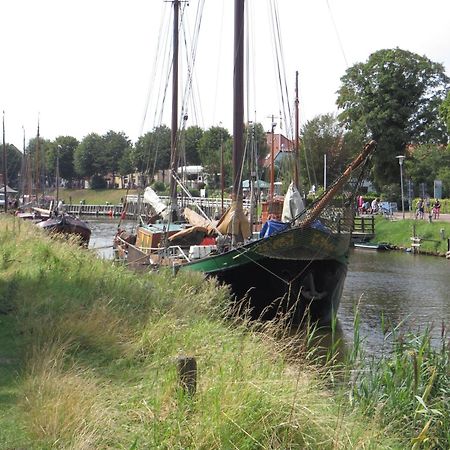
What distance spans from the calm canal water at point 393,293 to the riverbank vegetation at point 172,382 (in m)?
Answer: 4.67

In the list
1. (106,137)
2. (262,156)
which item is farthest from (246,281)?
(106,137)

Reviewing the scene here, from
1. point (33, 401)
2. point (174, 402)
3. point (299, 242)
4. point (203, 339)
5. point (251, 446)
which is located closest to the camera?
point (251, 446)

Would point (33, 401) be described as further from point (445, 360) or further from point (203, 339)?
point (445, 360)

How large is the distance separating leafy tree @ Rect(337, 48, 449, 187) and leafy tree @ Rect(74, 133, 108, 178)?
6718 centimetres

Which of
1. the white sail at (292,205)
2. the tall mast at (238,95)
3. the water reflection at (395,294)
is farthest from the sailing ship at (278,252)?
the water reflection at (395,294)

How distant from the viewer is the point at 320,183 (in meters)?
66.2

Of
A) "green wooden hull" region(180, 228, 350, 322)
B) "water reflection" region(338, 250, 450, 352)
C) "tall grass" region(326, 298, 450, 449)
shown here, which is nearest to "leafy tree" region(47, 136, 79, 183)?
"water reflection" region(338, 250, 450, 352)

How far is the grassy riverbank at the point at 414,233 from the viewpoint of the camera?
39938 millimetres

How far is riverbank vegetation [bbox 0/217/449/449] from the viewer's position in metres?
4.79

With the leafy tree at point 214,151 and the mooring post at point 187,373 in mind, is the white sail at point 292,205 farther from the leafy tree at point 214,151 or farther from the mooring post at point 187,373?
the leafy tree at point 214,151

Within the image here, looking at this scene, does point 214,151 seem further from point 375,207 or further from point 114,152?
point 375,207

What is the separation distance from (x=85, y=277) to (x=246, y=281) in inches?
228

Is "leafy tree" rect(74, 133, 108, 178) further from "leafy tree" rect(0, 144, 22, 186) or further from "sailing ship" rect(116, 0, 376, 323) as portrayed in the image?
"sailing ship" rect(116, 0, 376, 323)

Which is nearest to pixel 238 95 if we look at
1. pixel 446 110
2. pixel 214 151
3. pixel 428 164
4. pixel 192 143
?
pixel 446 110
